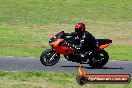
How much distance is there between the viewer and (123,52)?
84.0 ft

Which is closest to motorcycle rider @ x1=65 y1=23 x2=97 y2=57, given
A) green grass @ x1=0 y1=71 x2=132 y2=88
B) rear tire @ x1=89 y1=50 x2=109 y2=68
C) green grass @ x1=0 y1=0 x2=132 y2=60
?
rear tire @ x1=89 y1=50 x2=109 y2=68

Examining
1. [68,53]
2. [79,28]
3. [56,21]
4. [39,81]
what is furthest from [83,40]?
[56,21]

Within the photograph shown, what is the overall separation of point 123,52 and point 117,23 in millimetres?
19777

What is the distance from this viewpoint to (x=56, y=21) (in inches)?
1759

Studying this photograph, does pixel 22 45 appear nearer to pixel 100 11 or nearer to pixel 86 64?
pixel 86 64

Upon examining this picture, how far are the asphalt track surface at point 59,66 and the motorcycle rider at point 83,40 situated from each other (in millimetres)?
751

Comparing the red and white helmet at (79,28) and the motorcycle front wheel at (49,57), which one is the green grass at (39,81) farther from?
the red and white helmet at (79,28)

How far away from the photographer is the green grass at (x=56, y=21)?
27553 millimetres

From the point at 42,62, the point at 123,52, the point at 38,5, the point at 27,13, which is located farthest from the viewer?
the point at 38,5

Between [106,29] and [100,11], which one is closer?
[106,29]

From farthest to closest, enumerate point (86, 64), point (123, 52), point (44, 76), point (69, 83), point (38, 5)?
point (38, 5), point (123, 52), point (86, 64), point (44, 76), point (69, 83)

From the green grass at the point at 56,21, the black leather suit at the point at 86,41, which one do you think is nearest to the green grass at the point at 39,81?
the black leather suit at the point at 86,41

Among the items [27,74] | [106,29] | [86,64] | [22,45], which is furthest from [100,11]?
[27,74]

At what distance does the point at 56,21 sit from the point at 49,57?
2673cm
